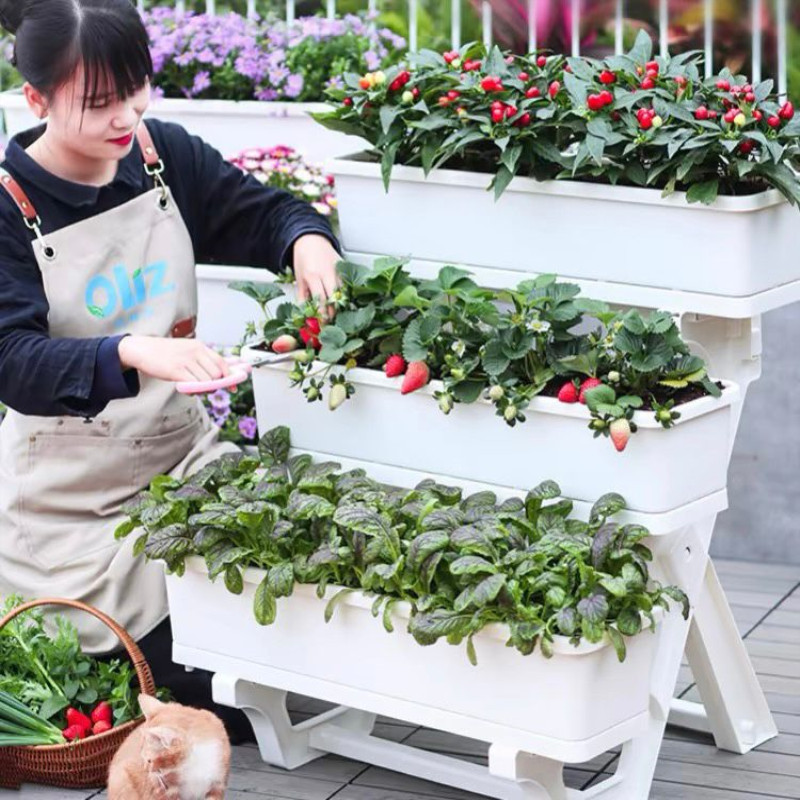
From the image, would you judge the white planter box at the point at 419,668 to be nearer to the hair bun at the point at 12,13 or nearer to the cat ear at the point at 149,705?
the cat ear at the point at 149,705

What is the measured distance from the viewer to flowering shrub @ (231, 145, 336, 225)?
4.03 m

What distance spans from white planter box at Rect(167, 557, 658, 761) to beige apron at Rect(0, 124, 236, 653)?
240 mm

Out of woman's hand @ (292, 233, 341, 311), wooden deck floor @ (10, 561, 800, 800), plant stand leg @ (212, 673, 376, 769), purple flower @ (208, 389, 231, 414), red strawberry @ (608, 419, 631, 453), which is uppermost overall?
woman's hand @ (292, 233, 341, 311)

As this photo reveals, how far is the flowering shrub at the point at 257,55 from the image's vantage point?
14.3 ft

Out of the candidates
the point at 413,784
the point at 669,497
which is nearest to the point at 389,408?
the point at 669,497

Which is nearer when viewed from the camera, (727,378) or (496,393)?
(496,393)

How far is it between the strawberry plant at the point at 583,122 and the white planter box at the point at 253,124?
4.34 feet

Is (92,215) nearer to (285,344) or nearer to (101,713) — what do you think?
(285,344)

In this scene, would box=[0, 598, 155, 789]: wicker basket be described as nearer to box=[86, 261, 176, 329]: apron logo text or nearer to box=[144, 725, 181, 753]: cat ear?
box=[144, 725, 181, 753]: cat ear

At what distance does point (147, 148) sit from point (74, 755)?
119 centimetres

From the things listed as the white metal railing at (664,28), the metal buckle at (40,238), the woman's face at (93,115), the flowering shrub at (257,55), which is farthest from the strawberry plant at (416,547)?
the white metal railing at (664,28)

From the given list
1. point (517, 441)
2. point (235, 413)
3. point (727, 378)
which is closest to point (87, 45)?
point (517, 441)

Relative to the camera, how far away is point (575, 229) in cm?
271

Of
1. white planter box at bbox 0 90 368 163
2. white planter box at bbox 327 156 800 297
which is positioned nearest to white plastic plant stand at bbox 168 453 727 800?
white planter box at bbox 327 156 800 297
